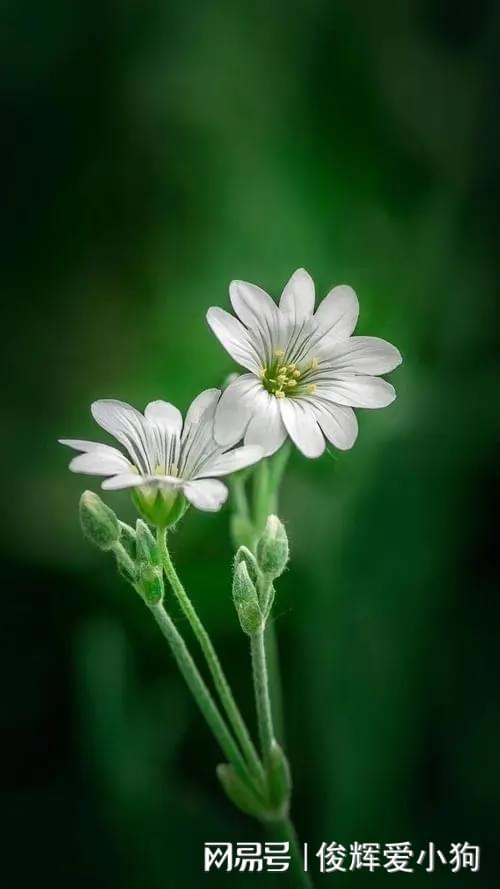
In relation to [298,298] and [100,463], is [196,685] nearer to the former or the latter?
[100,463]

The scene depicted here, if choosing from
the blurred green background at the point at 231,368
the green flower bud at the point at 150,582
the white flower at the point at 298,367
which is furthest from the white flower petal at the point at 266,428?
the blurred green background at the point at 231,368

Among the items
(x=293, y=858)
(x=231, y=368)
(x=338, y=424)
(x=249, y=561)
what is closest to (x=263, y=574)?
(x=249, y=561)

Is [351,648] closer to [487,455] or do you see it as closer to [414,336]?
[487,455]

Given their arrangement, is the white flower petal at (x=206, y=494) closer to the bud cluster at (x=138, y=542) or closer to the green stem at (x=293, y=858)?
the bud cluster at (x=138, y=542)

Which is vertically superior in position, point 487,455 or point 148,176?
point 148,176

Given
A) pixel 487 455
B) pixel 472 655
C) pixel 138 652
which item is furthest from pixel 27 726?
pixel 487 455
